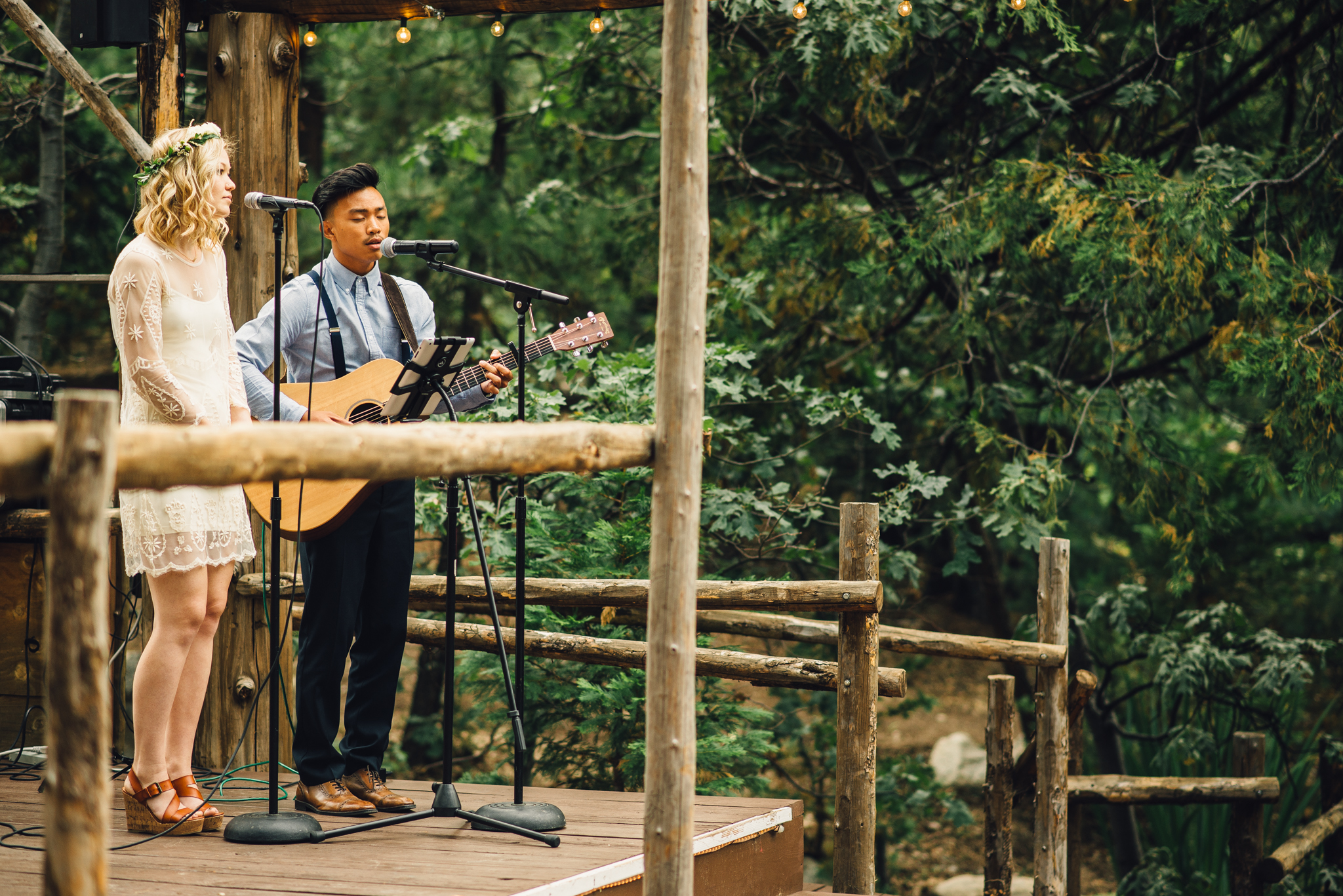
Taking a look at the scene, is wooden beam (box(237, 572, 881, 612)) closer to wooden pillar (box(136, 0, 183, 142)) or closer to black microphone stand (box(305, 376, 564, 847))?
black microphone stand (box(305, 376, 564, 847))

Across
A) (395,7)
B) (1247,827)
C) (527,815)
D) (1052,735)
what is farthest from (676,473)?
(1247,827)

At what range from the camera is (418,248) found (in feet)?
9.77

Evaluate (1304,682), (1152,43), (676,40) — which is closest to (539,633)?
(676,40)

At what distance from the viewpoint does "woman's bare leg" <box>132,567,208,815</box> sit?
287cm

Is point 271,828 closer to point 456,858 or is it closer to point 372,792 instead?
point 372,792

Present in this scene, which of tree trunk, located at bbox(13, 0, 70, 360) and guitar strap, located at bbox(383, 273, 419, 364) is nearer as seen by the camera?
guitar strap, located at bbox(383, 273, 419, 364)

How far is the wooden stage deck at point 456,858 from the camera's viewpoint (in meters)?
2.65

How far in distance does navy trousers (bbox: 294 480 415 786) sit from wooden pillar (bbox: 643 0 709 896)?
1000mm

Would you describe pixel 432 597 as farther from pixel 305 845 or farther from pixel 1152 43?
pixel 1152 43

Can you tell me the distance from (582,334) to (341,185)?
0.81 metres

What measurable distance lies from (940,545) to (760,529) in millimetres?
4321

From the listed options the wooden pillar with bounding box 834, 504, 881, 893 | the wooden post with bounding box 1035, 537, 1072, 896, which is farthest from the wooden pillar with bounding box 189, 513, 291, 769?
the wooden post with bounding box 1035, 537, 1072, 896

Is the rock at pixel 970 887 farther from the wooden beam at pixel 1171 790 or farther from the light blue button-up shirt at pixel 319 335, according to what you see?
the light blue button-up shirt at pixel 319 335

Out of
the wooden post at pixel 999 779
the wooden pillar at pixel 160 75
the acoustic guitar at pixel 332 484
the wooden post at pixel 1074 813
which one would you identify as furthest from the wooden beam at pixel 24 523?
the wooden post at pixel 1074 813
